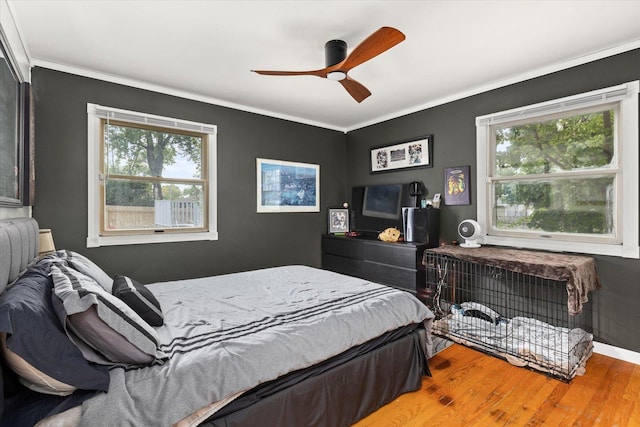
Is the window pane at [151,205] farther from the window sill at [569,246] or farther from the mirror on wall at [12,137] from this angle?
the window sill at [569,246]

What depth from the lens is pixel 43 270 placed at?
1546mm

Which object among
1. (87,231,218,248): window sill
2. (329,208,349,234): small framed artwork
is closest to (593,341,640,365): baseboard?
(329,208,349,234): small framed artwork

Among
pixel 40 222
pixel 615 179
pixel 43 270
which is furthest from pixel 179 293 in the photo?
pixel 615 179

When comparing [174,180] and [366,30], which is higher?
[366,30]

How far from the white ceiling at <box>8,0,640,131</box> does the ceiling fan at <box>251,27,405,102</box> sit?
122mm

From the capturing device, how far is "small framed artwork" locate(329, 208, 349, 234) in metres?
4.84

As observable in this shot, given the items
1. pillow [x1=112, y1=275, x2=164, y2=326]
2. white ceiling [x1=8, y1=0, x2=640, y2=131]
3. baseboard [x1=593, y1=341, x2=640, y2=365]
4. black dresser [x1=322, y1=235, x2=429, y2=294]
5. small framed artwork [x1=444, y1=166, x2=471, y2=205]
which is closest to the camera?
pillow [x1=112, y1=275, x2=164, y2=326]

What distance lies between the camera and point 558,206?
2.99 metres

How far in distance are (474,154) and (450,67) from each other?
105cm

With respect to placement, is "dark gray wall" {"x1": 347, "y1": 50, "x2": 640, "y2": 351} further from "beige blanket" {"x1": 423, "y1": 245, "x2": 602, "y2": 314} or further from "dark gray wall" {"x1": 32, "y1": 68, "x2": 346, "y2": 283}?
"dark gray wall" {"x1": 32, "y1": 68, "x2": 346, "y2": 283}

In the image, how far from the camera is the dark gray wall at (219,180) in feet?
9.41

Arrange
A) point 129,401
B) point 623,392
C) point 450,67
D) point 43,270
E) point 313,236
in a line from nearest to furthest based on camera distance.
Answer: point 129,401, point 43,270, point 623,392, point 450,67, point 313,236

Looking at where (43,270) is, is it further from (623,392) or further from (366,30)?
(623,392)

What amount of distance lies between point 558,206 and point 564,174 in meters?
0.31
